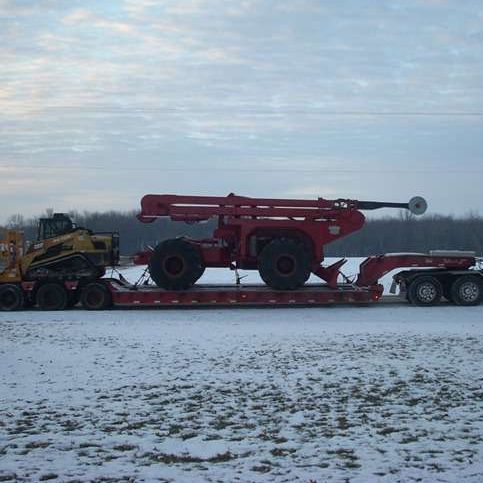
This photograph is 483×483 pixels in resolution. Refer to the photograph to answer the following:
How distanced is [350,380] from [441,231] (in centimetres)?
9366

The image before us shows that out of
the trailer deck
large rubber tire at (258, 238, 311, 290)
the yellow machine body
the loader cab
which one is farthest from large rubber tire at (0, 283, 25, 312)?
large rubber tire at (258, 238, 311, 290)

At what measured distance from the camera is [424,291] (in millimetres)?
19797

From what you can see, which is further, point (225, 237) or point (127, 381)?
point (225, 237)

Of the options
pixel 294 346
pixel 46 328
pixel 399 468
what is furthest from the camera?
pixel 46 328

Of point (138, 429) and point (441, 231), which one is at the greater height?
point (441, 231)

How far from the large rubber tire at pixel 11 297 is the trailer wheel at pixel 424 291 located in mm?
10999

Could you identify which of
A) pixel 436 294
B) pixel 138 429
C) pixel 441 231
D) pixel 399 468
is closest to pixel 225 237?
pixel 436 294

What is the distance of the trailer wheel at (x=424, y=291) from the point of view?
19781 mm

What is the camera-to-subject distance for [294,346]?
39.6 ft

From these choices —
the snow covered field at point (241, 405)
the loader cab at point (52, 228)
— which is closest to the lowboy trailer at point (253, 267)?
the loader cab at point (52, 228)

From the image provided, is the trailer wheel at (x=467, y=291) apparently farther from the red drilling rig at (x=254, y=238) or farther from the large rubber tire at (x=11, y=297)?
the large rubber tire at (x=11, y=297)

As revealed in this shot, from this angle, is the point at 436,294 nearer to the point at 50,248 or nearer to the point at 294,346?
the point at 294,346

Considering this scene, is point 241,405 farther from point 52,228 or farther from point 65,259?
point 52,228

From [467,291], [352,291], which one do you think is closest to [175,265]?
[352,291]
